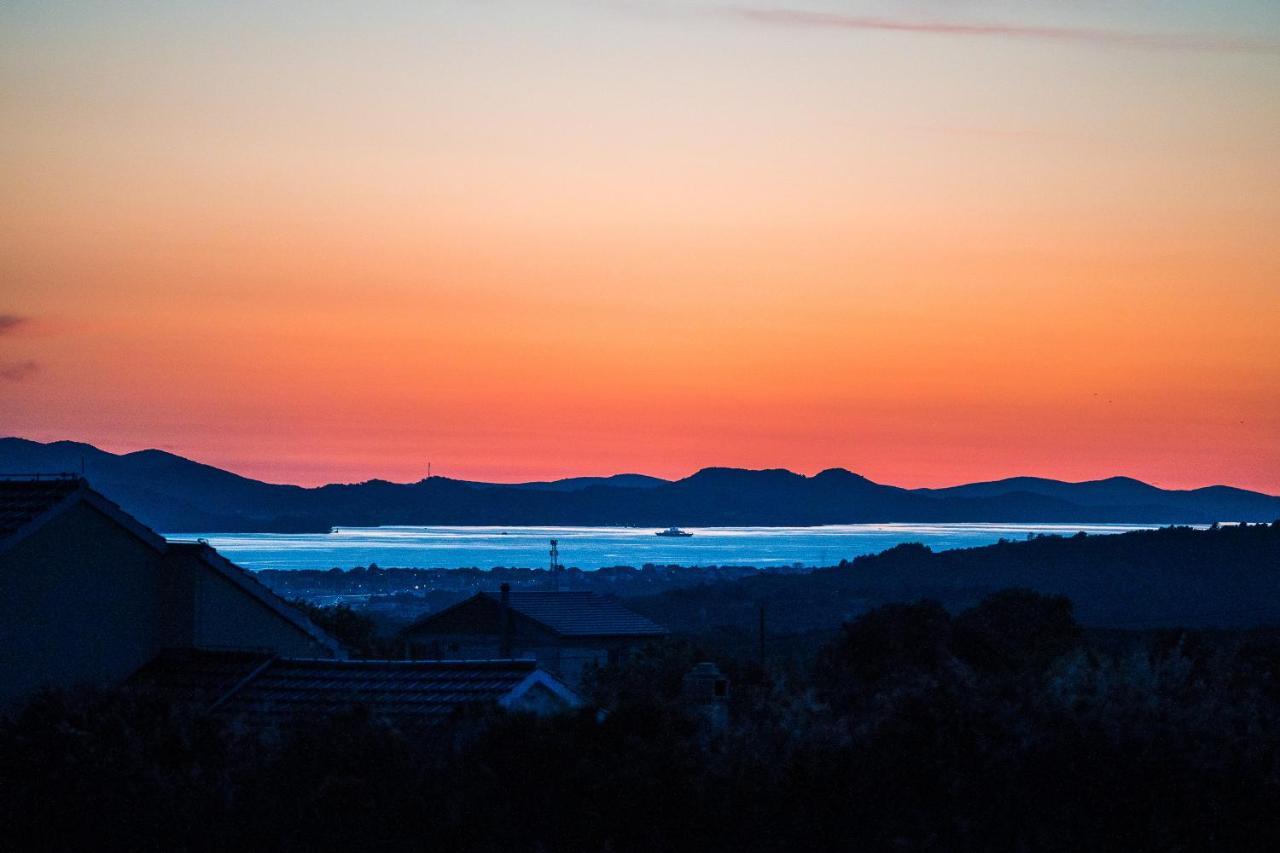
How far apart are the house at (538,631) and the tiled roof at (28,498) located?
28.1 m

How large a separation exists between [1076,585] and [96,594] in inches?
4090

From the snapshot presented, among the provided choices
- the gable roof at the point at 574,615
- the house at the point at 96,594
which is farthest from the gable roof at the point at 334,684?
the gable roof at the point at 574,615

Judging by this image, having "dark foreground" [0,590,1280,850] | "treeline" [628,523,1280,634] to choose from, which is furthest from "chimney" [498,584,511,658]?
"treeline" [628,523,1280,634]

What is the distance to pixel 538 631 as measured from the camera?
1976 inches

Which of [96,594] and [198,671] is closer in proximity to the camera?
[96,594]

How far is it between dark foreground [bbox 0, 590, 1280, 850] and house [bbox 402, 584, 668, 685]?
33.9 m

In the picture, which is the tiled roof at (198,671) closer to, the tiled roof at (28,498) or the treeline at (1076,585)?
the tiled roof at (28,498)

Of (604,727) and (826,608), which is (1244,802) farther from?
(826,608)

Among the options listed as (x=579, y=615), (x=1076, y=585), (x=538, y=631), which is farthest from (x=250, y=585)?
(x=1076, y=585)

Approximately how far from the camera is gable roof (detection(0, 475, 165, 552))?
18.3m

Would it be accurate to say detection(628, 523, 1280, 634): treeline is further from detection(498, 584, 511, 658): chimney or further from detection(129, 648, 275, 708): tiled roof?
detection(129, 648, 275, 708): tiled roof

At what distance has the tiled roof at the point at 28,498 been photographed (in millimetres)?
18500

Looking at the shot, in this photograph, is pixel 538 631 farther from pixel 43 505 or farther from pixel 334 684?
pixel 334 684

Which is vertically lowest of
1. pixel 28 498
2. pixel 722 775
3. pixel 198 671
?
pixel 722 775
